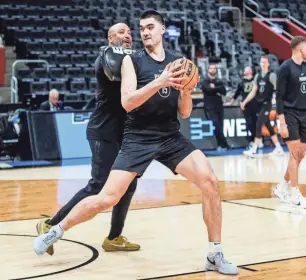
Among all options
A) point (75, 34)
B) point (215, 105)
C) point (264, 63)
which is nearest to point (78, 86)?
point (75, 34)

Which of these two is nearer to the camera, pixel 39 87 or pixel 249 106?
pixel 249 106

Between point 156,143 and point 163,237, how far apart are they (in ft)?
5.10

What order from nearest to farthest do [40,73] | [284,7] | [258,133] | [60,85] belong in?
[258,133]
[60,85]
[40,73]
[284,7]

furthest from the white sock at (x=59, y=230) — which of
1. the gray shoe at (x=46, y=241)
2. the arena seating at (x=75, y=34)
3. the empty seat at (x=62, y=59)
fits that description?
the empty seat at (x=62, y=59)

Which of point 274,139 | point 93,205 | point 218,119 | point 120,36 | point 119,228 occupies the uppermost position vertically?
point 120,36

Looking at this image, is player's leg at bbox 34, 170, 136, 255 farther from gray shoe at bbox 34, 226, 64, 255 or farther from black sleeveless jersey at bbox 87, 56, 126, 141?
black sleeveless jersey at bbox 87, 56, 126, 141

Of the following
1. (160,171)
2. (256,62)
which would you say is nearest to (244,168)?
(160,171)

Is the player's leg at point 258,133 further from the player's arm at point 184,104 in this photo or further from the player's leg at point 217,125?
the player's arm at point 184,104

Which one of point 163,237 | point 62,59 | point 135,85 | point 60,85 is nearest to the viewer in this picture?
point 135,85

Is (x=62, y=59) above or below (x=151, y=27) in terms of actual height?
below

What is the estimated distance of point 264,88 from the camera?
49.3ft

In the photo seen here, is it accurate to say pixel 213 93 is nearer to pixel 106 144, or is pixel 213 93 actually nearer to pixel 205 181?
pixel 106 144

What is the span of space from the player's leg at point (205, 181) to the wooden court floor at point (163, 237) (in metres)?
0.12

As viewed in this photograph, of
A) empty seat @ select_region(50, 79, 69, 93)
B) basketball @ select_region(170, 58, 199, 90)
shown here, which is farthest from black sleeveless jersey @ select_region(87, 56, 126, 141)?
empty seat @ select_region(50, 79, 69, 93)
